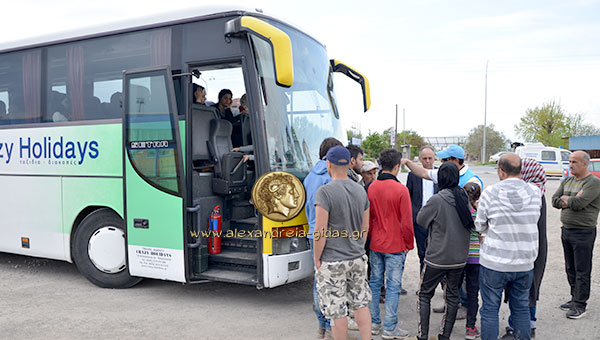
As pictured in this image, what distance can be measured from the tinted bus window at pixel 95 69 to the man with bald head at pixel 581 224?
197 inches

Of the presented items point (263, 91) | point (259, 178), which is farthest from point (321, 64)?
point (259, 178)

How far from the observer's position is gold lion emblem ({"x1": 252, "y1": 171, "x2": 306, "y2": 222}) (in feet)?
16.8

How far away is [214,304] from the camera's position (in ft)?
18.5

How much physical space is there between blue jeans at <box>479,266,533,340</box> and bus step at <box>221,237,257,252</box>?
2.64m

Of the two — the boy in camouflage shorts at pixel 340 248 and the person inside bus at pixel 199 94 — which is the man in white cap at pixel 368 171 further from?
the person inside bus at pixel 199 94

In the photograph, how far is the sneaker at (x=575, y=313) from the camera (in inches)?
201

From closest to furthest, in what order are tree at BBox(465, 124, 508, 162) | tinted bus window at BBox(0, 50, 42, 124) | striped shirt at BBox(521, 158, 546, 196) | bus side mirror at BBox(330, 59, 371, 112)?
striped shirt at BBox(521, 158, 546, 196) → tinted bus window at BBox(0, 50, 42, 124) → bus side mirror at BBox(330, 59, 371, 112) → tree at BBox(465, 124, 508, 162)

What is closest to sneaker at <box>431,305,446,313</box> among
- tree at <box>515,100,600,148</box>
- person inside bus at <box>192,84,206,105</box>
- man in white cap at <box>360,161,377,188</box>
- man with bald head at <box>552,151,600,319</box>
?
man with bald head at <box>552,151,600,319</box>

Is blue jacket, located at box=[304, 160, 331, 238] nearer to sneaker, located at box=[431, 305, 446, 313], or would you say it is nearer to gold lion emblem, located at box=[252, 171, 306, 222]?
gold lion emblem, located at box=[252, 171, 306, 222]

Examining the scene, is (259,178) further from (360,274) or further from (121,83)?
(121,83)

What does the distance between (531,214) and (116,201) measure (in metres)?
4.84

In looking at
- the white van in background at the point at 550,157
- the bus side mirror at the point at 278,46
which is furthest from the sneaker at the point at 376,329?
the white van in background at the point at 550,157

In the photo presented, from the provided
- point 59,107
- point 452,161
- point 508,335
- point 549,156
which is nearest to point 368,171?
point 452,161

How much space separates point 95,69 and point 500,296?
560 cm
